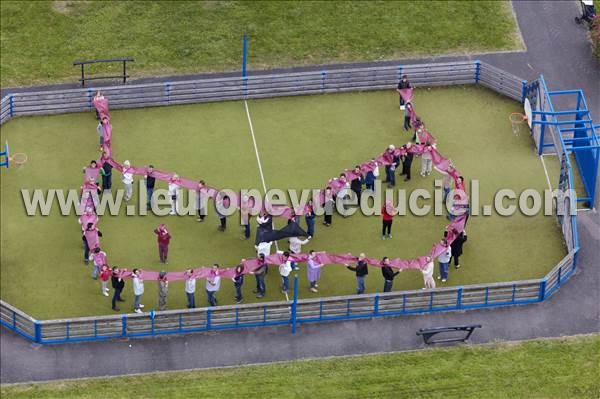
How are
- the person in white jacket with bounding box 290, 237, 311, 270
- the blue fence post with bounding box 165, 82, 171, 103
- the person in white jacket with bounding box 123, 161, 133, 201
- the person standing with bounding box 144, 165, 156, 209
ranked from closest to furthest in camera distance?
the person in white jacket with bounding box 290, 237, 311, 270, the person standing with bounding box 144, 165, 156, 209, the person in white jacket with bounding box 123, 161, 133, 201, the blue fence post with bounding box 165, 82, 171, 103

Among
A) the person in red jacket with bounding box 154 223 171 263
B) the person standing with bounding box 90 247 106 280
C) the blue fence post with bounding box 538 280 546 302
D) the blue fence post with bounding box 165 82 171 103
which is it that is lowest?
the blue fence post with bounding box 538 280 546 302

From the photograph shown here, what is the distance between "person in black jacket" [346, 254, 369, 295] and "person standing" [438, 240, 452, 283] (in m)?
2.75

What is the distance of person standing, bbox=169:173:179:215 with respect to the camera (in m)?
57.0

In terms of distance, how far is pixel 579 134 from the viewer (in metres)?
59.8

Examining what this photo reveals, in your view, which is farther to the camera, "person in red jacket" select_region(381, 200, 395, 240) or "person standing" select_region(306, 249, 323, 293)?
"person in red jacket" select_region(381, 200, 395, 240)

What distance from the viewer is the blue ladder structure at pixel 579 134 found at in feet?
189

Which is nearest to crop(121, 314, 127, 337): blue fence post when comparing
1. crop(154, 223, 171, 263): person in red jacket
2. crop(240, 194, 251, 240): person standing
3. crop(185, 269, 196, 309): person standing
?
crop(185, 269, 196, 309): person standing

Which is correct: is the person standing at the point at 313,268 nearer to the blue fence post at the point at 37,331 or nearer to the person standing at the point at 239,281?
the person standing at the point at 239,281

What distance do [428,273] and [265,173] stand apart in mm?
9465

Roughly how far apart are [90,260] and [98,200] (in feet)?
11.7

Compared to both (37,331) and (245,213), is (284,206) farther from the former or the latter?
(37,331)

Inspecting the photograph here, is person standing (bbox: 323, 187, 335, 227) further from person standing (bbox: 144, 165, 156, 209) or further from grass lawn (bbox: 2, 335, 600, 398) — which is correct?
grass lawn (bbox: 2, 335, 600, 398)

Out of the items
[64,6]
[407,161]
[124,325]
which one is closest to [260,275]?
[124,325]

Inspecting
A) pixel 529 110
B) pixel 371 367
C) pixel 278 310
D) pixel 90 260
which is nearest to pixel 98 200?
pixel 90 260
